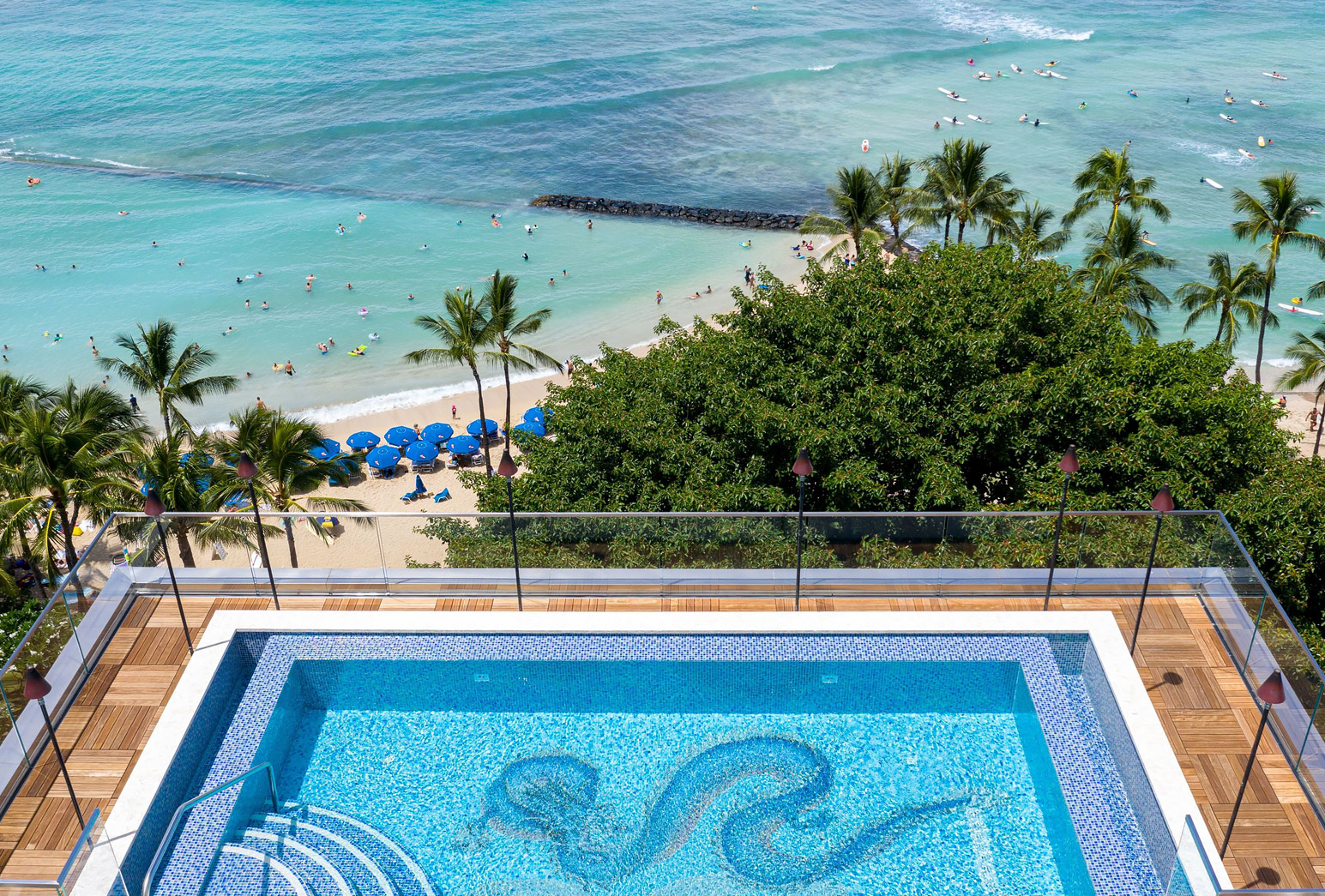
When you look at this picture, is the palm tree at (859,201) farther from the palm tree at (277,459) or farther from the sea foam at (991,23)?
the sea foam at (991,23)

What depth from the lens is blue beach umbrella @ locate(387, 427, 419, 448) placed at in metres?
36.6

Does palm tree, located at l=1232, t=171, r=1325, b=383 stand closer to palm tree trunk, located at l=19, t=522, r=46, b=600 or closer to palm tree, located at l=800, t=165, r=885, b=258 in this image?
palm tree, located at l=800, t=165, r=885, b=258

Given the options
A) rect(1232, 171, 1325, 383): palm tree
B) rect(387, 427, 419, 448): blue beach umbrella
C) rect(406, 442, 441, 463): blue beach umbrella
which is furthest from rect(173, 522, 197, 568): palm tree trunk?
rect(1232, 171, 1325, 383): palm tree

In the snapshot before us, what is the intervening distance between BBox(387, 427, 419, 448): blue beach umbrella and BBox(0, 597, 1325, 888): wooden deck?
21328 mm

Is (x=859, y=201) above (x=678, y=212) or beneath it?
beneath

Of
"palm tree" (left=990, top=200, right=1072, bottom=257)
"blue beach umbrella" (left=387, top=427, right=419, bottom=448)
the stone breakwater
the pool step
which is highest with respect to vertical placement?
the stone breakwater

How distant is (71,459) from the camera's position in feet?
72.1

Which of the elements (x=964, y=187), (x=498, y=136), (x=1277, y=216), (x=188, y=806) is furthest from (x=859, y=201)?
(x=498, y=136)

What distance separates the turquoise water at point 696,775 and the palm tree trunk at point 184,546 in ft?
8.64

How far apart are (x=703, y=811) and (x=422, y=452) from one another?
2400 cm

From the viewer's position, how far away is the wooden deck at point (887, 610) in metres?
11.5

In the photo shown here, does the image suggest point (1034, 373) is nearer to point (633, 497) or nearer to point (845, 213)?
point (633, 497)

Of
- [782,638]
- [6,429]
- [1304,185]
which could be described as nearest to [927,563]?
[782,638]

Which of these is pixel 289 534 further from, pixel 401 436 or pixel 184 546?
pixel 401 436
